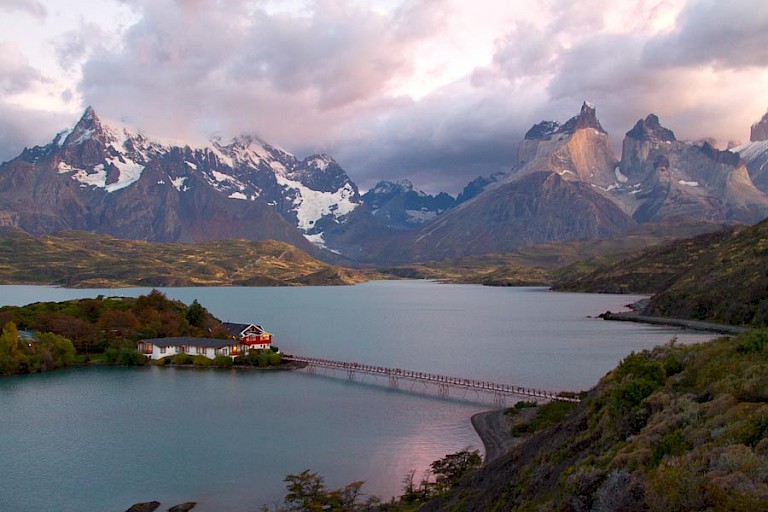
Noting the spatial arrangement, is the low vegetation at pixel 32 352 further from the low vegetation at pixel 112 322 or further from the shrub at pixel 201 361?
the shrub at pixel 201 361

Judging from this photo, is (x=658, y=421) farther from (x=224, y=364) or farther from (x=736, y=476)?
(x=224, y=364)

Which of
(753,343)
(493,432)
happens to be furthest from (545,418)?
(753,343)

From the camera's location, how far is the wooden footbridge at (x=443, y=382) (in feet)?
234

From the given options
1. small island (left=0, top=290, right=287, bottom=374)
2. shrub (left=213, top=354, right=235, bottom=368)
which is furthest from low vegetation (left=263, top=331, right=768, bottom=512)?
small island (left=0, top=290, right=287, bottom=374)

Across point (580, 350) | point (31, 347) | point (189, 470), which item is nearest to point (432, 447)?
point (189, 470)

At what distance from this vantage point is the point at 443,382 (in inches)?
3110

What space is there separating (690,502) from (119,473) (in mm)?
46589

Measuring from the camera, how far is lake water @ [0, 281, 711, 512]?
46.5 m

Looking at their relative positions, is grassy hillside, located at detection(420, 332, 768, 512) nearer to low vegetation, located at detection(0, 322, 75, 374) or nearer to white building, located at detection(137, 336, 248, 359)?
white building, located at detection(137, 336, 248, 359)

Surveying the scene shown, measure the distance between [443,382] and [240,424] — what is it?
1061 inches

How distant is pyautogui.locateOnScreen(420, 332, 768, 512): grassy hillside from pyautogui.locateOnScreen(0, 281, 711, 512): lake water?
67.8ft

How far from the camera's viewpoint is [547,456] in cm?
2666

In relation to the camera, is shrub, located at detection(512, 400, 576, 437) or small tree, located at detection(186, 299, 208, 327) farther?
small tree, located at detection(186, 299, 208, 327)

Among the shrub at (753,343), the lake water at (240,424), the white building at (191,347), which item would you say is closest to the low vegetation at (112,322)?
the white building at (191,347)
